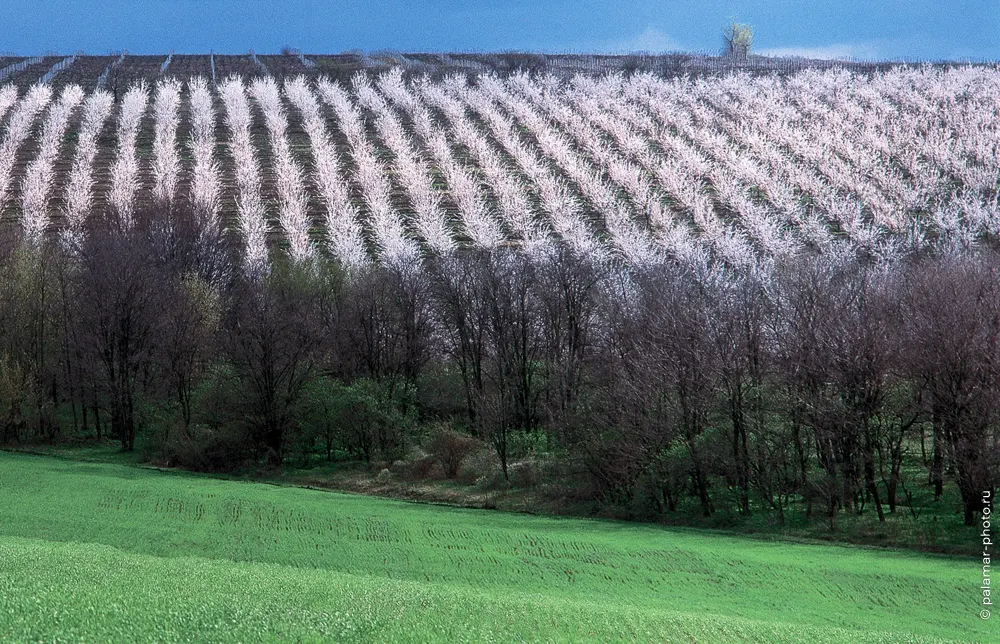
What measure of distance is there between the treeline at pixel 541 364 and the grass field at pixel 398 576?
4682 mm

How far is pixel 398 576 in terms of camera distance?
73.9 ft

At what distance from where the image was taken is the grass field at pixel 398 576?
540 inches

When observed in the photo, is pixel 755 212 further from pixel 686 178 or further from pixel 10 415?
pixel 10 415

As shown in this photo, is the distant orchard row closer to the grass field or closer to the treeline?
the treeline

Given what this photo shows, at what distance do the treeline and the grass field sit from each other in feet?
15.4

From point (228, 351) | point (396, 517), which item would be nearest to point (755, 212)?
point (228, 351)

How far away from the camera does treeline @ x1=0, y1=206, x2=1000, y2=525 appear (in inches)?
1268

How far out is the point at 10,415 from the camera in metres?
45.8

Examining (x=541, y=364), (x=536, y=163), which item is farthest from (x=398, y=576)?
(x=536, y=163)

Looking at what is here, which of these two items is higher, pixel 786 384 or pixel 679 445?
pixel 786 384

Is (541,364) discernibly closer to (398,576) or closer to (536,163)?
(398,576)

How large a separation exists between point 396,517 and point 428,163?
5059 centimetres

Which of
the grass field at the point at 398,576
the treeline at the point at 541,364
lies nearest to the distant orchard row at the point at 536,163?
the treeline at the point at 541,364

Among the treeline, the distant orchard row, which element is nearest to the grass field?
the treeline
